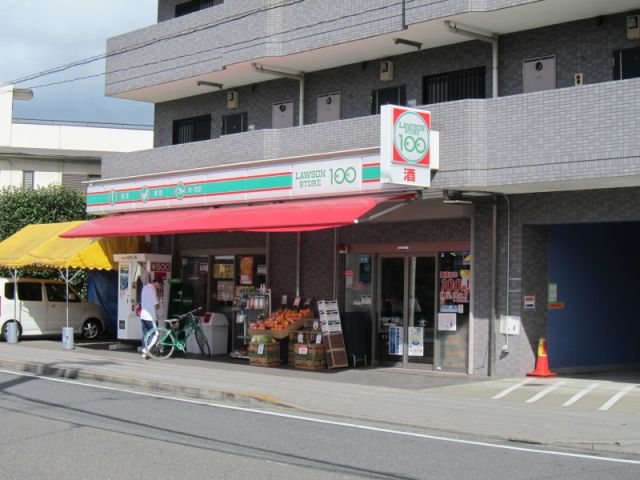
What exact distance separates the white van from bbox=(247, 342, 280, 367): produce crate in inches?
377

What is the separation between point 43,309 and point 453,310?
1409 cm

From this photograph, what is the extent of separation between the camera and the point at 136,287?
77.6 ft

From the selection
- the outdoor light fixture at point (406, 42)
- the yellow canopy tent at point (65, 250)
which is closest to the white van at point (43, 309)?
the yellow canopy tent at point (65, 250)

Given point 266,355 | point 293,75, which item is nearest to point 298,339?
point 266,355

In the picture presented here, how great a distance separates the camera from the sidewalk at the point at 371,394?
11156 mm

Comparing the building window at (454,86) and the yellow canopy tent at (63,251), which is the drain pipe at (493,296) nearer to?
the building window at (454,86)

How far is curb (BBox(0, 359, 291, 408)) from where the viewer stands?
46.2 ft

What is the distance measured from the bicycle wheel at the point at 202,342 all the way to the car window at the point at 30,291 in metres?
6.97

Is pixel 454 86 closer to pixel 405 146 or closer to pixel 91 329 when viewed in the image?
pixel 405 146

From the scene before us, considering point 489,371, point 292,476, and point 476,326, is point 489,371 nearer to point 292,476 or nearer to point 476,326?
point 476,326

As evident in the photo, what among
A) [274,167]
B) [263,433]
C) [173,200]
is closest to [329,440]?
[263,433]

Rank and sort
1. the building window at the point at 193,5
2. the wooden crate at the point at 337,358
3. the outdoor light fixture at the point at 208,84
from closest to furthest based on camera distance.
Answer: the wooden crate at the point at 337,358 < the outdoor light fixture at the point at 208,84 < the building window at the point at 193,5

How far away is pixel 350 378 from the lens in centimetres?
1716

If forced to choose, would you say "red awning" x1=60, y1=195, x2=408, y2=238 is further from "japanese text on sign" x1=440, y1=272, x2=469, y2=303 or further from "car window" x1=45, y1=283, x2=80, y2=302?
"car window" x1=45, y1=283, x2=80, y2=302
